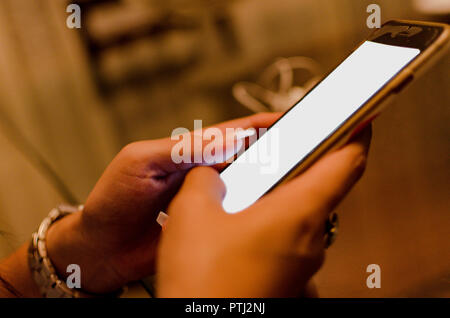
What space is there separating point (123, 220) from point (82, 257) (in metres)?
0.09

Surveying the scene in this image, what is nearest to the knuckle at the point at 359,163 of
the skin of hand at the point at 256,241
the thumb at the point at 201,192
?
the skin of hand at the point at 256,241

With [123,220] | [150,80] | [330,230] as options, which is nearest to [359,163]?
[330,230]

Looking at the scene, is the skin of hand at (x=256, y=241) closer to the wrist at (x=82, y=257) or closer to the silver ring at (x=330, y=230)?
the silver ring at (x=330, y=230)

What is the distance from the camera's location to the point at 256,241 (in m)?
0.32

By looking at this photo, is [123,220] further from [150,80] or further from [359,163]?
[150,80]

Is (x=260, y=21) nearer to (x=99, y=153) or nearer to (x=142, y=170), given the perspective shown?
(x=99, y=153)

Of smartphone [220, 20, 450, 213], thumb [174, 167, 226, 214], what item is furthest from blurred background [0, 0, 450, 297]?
thumb [174, 167, 226, 214]

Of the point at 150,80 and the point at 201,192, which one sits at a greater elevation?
the point at 150,80

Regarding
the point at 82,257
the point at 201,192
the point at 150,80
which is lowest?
the point at 82,257

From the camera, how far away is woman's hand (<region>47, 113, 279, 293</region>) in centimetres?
52

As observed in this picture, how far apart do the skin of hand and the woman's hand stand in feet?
0.55

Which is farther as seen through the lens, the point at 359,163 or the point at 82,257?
the point at 82,257

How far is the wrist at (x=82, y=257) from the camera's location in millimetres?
577

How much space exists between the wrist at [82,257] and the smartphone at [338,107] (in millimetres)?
223
